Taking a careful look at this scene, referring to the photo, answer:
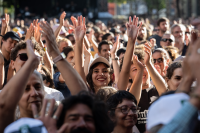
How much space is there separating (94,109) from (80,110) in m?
0.12

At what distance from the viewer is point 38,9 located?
29.0m

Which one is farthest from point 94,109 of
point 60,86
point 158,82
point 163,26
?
point 163,26

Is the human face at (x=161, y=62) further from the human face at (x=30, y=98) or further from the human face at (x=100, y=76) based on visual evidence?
the human face at (x=30, y=98)

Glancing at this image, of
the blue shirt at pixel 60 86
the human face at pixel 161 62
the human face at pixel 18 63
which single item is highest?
the human face at pixel 18 63

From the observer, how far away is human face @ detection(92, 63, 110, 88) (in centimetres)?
435

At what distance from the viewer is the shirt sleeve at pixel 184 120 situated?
1651 mm

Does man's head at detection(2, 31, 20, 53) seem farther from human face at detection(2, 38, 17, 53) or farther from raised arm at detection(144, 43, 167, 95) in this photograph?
raised arm at detection(144, 43, 167, 95)

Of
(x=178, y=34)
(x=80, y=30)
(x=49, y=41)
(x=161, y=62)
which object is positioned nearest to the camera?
(x=49, y=41)

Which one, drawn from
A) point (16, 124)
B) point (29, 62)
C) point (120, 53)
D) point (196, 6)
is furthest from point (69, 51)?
point (196, 6)

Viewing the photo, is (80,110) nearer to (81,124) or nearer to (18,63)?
(81,124)

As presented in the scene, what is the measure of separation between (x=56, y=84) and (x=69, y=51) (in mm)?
1447

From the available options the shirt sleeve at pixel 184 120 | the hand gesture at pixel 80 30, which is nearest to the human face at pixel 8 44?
the hand gesture at pixel 80 30

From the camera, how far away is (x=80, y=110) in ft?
7.86

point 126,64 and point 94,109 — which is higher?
point 126,64
